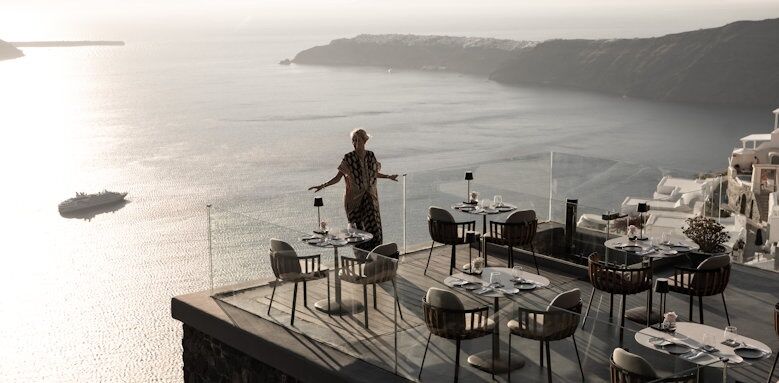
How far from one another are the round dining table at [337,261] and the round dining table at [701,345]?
224cm

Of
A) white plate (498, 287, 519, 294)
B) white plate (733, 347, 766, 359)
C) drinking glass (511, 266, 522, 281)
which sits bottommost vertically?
white plate (733, 347, 766, 359)

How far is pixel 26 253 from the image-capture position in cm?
5050

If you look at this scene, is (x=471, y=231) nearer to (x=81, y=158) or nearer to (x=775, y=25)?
(x=81, y=158)

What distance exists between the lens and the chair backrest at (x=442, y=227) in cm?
823

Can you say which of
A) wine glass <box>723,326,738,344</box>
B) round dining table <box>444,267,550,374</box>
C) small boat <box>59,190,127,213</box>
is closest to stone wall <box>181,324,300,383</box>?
round dining table <box>444,267,550,374</box>

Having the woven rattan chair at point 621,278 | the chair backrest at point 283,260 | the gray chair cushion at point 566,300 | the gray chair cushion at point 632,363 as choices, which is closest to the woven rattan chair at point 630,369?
the gray chair cushion at point 632,363

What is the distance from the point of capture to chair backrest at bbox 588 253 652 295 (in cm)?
663

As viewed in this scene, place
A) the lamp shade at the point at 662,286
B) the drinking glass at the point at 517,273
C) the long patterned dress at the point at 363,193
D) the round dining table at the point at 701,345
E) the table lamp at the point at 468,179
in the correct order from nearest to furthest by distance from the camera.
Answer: the round dining table at the point at 701,345, the lamp shade at the point at 662,286, the drinking glass at the point at 517,273, the long patterned dress at the point at 363,193, the table lamp at the point at 468,179

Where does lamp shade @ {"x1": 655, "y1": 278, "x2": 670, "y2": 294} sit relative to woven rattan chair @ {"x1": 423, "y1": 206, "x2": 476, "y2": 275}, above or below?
above

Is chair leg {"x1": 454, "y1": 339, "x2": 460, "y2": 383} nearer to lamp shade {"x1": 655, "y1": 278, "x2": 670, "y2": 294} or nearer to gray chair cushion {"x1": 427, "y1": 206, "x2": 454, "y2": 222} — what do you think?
lamp shade {"x1": 655, "y1": 278, "x2": 670, "y2": 294}

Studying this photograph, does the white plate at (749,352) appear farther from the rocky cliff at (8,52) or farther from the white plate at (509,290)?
the rocky cliff at (8,52)

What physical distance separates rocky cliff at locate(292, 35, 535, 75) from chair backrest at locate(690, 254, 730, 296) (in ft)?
414

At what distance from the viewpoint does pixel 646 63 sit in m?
112

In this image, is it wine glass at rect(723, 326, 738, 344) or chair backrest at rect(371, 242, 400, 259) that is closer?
wine glass at rect(723, 326, 738, 344)
